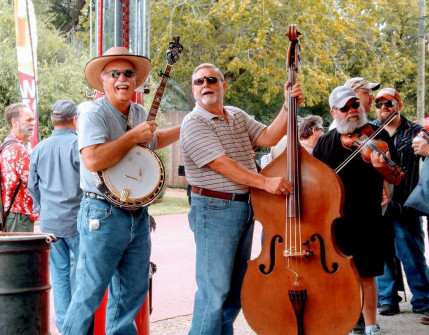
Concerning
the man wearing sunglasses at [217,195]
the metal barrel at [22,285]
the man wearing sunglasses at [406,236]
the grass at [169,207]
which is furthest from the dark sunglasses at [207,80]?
the grass at [169,207]

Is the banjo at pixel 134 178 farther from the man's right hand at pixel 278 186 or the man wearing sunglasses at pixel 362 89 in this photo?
the man wearing sunglasses at pixel 362 89

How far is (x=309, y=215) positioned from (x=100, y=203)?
1280 mm

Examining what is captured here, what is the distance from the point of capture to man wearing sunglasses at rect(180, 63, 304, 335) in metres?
4.22

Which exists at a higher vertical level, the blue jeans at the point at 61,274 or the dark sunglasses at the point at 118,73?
the dark sunglasses at the point at 118,73

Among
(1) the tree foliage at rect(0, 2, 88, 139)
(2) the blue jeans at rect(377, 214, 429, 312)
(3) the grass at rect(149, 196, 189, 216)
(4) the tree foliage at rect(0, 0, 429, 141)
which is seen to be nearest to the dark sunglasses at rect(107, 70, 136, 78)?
(2) the blue jeans at rect(377, 214, 429, 312)

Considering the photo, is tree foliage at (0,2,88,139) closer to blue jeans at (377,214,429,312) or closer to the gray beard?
blue jeans at (377,214,429,312)

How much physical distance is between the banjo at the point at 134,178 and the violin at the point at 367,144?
164cm

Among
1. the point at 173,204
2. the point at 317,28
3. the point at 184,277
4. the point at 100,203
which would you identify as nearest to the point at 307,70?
the point at 317,28

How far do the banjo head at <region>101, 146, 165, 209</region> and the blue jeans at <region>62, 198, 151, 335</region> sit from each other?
0.11 m

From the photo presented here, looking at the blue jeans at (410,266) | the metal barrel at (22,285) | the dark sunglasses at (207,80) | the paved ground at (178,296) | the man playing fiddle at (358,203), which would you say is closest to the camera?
the metal barrel at (22,285)

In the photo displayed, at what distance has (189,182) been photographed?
4.47 metres

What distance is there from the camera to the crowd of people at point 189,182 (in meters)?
3.88

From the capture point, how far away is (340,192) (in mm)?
4148

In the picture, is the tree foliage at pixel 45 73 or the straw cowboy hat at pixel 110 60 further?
the tree foliage at pixel 45 73
